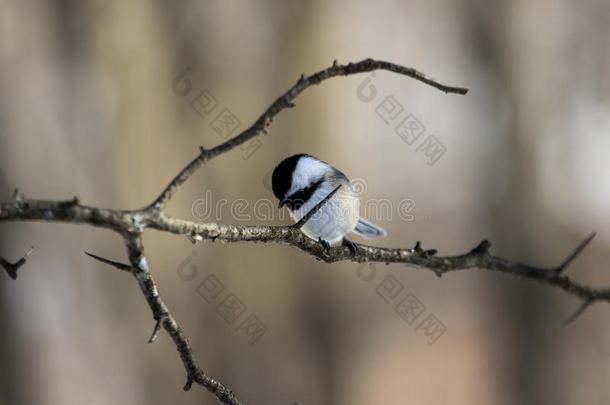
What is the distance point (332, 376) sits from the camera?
2.20m

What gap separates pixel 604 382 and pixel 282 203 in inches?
70.8

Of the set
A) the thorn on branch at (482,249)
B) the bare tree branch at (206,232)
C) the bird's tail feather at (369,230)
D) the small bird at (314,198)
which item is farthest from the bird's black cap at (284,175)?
the thorn on branch at (482,249)

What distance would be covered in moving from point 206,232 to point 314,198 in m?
0.53

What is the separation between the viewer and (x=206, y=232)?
20.2 inches

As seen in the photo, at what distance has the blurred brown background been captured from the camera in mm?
1812

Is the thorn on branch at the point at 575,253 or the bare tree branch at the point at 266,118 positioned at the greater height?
the bare tree branch at the point at 266,118

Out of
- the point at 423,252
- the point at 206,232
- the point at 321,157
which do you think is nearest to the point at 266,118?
the point at 206,232

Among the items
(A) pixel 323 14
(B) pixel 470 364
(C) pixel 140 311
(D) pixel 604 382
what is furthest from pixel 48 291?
(D) pixel 604 382

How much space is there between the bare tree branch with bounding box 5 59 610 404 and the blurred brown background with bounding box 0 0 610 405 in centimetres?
102

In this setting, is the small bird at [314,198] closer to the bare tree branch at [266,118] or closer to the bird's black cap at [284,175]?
the bird's black cap at [284,175]

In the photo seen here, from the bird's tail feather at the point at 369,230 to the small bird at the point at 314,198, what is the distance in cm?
14

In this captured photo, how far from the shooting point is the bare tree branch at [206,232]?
16.4 inches

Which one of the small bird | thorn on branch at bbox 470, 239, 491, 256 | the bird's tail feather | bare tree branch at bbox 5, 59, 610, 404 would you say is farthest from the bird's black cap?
thorn on branch at bbox 470, 239, 491, 256

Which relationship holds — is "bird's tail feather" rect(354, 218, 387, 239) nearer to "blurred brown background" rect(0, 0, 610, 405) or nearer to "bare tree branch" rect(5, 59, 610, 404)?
"blurred brown background" rect(0, 0, 610, 405)
